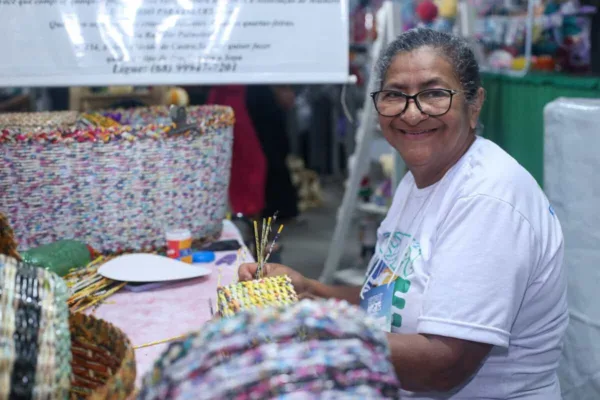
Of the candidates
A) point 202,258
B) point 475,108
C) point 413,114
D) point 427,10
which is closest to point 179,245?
point 202,258

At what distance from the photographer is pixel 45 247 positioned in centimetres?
154

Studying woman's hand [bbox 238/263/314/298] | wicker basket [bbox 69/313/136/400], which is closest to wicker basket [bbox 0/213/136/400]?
wicker basket [bbox 69/313/136/400]

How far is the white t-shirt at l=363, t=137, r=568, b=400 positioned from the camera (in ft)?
3.63

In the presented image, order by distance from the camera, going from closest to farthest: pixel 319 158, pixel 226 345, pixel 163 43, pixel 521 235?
pixel 226 345 < pixel 521 235 < pixel 163 43 < pixel 319 158

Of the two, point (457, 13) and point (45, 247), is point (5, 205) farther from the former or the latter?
point (457, 13)

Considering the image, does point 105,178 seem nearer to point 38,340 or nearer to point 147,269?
point 147,269

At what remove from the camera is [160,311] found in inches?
54.9

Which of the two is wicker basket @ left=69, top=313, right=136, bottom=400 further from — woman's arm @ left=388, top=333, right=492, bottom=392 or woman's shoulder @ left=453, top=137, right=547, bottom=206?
woman's shoulder @ left=453, top=137, right=547, bottom=206

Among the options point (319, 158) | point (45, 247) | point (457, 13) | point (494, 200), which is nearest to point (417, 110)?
point (494, 200)

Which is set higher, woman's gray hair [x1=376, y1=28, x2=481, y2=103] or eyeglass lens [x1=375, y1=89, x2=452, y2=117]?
woman's gray hair [x1=376, y1=28, x2=481, y2=103]

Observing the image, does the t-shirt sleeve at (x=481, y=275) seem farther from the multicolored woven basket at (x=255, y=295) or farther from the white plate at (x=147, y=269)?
the white plate at (x=147, y=269)

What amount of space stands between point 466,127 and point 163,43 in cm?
88

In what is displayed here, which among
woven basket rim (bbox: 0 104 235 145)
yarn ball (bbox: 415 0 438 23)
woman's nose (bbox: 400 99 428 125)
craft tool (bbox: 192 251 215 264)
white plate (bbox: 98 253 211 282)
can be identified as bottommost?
craft tool (bbox: 192 251 215 264)

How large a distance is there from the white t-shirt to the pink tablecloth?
1.31ft
